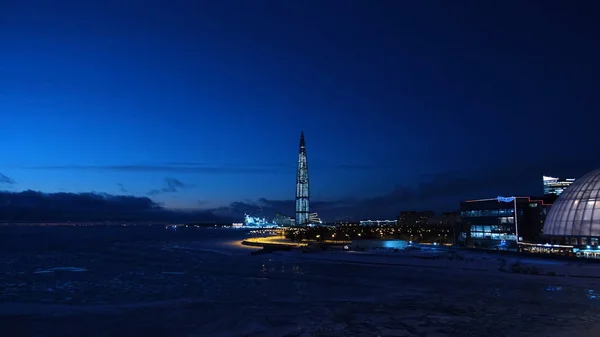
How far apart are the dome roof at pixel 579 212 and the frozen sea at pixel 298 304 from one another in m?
24.0

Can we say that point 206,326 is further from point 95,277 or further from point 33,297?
point 95,277

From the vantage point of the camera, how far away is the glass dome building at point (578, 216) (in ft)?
210

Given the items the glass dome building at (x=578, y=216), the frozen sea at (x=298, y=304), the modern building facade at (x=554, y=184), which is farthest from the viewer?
the modern building facade at (x=554, y=184)

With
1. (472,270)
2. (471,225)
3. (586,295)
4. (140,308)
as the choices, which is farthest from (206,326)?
(471,225)

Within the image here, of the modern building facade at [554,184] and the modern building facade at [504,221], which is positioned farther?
the modern building facade at [554,184]

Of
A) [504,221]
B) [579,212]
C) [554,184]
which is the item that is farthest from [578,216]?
[554,184]

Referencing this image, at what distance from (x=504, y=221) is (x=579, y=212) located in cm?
3596

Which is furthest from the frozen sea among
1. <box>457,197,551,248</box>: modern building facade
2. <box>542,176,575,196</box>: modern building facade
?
<box>542,176,575,196</box>: modern building facade

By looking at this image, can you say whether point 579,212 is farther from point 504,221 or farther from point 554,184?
point 554,184

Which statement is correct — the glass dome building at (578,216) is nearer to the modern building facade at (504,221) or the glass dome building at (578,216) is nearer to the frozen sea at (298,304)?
the modern building facade at (504,221)

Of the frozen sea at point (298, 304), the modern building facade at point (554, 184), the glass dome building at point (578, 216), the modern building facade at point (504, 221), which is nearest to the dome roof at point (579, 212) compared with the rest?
the glass dome building at point (578, 216)

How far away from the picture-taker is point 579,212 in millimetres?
67312

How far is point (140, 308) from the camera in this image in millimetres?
28672

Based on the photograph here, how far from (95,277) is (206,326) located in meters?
26.9
